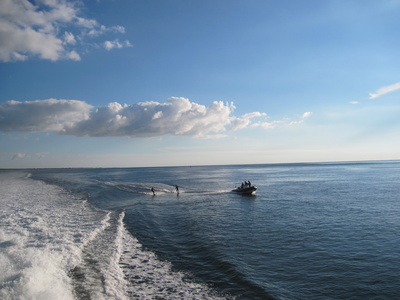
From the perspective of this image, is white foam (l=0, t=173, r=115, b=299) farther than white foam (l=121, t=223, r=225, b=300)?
No

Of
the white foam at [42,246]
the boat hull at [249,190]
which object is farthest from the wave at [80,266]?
the boat hull at [249,190]

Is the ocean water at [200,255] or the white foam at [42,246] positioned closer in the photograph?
the white foam at [42,246]

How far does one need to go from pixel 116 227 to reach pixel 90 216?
19.0 ft

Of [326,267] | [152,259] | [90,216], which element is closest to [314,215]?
[326,267]

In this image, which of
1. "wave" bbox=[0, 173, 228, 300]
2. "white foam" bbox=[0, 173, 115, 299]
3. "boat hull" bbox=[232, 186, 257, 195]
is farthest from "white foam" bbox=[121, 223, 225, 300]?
"boat hull" bbox=[232, 186, 257, 195]

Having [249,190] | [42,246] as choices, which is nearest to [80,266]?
[42,246]

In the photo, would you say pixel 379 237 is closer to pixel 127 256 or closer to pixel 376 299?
pixel 376 299

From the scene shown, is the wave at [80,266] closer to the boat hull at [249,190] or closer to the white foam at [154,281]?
the white foam at [154,281]

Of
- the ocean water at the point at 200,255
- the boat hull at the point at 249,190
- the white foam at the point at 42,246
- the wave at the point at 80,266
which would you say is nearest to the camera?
the white foam at the point at 42,246

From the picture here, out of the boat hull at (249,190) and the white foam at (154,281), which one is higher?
the boat hull at (249,190)

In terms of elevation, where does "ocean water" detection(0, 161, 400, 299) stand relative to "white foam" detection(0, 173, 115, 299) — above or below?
below

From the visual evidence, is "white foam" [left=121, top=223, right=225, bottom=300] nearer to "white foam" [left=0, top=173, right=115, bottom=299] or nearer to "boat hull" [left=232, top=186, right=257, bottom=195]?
"white foam" [left=0, top=173, right=115, bottom=299]

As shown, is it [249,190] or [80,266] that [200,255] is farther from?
[249,190]

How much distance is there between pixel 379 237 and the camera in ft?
61.1
